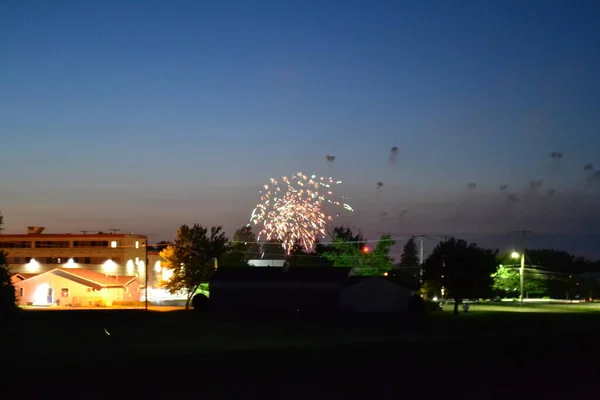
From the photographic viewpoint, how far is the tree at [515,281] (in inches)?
4926

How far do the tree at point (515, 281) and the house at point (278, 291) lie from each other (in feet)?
161

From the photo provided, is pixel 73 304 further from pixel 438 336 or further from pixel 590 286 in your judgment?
pixel 590 286

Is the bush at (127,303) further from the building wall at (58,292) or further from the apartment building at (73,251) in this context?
the apartment building at (73,251)

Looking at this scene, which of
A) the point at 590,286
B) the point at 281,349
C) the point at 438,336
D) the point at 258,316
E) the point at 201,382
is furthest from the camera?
the point at 590,286

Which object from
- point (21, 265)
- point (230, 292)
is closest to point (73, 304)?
point (230, 292)

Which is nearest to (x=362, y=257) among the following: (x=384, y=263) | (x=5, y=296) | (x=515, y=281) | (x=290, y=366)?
(x=384, y=263)

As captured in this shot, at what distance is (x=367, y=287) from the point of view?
74.8 m

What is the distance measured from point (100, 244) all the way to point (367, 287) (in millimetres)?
66234

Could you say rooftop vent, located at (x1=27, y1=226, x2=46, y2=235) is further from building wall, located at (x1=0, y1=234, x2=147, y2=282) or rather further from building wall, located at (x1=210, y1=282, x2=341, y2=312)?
building wall, located at (x1=210, y1=282, x2=341, y2=312)

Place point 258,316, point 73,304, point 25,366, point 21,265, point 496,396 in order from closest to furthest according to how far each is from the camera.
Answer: point 496,396
point 25,366
point 258,316
point 73,304
point 21,265

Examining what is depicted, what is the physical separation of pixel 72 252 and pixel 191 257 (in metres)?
40.8

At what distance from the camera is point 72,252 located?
127 m

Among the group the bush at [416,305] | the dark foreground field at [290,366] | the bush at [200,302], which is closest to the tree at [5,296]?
the dark foreground field at [290,366]

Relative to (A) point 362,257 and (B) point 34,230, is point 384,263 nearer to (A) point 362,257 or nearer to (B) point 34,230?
(A) point 362,257
